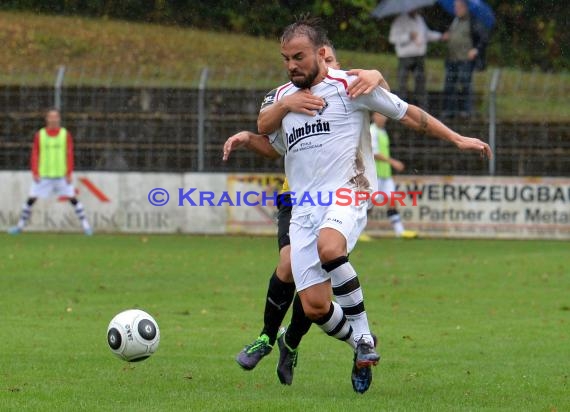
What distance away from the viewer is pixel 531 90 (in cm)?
2253

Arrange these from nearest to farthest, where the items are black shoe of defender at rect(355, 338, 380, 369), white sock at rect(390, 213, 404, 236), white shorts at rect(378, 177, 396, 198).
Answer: black shoe of defender at rect(355, 338, 380, 369) → white shorts at rect(378, 177, 396, 198) → white sock at rect(390, 213, 404, 236)

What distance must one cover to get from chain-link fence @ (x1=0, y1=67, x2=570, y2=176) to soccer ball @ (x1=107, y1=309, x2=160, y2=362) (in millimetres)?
14436

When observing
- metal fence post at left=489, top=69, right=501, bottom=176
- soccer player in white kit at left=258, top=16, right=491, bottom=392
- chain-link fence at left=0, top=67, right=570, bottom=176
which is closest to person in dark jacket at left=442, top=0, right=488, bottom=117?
chain-link fence at left=0, top=67, right=570, bottom=176

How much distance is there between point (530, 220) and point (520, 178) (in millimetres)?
733

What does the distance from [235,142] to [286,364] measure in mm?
1419

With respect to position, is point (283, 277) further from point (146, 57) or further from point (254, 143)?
point (146, 57)

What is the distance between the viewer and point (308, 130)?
24.7 feet

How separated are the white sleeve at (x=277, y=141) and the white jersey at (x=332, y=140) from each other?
0.09 meters

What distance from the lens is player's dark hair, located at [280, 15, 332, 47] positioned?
743 cm

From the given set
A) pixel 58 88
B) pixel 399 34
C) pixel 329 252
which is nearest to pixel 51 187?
pixel 58 88

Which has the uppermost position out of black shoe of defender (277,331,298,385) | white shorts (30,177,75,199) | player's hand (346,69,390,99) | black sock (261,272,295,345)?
white shorts (30,177,75,199)

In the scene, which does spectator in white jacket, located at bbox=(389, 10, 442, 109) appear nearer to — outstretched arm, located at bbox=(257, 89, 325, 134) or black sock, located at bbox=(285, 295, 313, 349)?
black sock, located at bbox=(285, 295, 313, 349)

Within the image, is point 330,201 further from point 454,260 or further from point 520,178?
point 520,178

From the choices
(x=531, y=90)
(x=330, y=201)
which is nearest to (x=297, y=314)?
(x=330, y=201)
